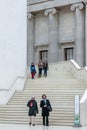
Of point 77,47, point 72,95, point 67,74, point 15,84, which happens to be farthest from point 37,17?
point 72,95

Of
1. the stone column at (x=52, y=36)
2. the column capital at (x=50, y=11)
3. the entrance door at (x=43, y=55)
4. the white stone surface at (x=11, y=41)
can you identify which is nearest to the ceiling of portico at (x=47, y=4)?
the column capital at (x=50, y=11)

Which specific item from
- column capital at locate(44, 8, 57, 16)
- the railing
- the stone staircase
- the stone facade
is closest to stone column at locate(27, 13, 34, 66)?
the stone facade

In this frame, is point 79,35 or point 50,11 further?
point 50,11

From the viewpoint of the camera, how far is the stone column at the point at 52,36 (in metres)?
45.5

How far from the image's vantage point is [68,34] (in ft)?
150

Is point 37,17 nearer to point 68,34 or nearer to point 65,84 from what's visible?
point 68,34

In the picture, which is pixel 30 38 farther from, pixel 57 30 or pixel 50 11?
pixel 50 11

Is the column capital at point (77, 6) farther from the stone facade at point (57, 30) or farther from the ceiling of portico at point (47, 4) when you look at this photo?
the ceiling of portico at point (47, 4)

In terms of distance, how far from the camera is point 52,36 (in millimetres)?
45969

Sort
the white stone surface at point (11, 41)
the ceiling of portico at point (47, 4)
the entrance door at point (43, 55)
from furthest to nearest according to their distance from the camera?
1. the entrance door at point (43, 55)
2. the ceiling of portico at point (47, 4)
3. the white stone surface at point (11, 41)

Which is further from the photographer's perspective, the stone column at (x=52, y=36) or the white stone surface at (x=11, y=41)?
the stone column at (x=52, y=36)

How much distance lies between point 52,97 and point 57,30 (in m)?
21.4

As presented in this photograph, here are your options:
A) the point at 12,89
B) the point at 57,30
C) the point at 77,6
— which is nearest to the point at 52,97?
the point at 12,89

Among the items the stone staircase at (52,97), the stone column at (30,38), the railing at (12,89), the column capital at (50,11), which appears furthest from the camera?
the stone column at (30,38)
